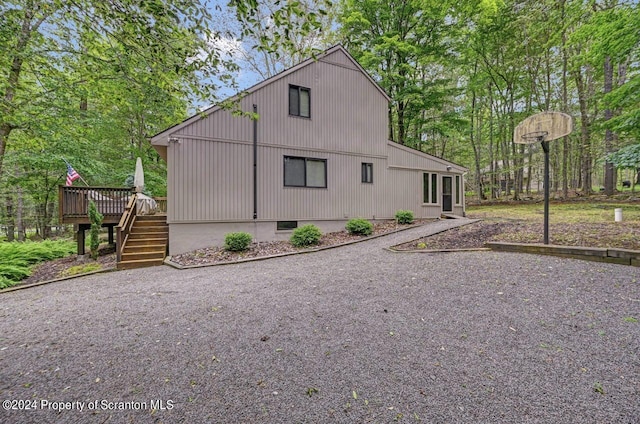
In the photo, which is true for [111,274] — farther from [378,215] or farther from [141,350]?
[378,215]

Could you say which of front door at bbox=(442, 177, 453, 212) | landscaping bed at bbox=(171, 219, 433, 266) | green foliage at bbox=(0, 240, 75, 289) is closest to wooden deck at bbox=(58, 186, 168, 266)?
landscaping bed at bbox=(171, 219, 433, 266)

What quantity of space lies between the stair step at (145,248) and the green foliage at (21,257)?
2.46 meters

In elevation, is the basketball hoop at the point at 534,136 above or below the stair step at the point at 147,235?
above

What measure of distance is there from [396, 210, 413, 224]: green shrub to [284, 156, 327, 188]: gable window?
11.0 feet

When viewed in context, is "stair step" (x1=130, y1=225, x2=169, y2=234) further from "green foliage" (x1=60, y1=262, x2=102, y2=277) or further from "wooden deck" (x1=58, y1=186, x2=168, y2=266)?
"green foliage" (x1=60, y1=262, x2=102, y2=277)

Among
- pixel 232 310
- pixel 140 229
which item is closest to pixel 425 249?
pixel 232 310

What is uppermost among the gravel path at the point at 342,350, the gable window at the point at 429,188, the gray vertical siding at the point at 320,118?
the gray vertical siding at the point at 320,118

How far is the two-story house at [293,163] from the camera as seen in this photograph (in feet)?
27.0

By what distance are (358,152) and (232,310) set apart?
864 centimetres

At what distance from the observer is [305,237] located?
8.34m

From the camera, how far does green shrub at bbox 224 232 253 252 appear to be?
7.85 m

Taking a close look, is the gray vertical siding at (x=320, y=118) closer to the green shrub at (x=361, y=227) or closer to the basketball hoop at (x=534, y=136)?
the green shrub at (x=361, y=227)

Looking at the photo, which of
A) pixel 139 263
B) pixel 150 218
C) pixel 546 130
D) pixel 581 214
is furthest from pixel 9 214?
pixel 581 214

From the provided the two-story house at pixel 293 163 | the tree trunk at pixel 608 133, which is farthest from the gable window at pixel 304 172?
the tree trunk at pixel 608 133
